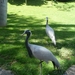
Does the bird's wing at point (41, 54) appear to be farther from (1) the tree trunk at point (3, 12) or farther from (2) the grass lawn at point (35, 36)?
(1) the tree trunk at point (3, 12)

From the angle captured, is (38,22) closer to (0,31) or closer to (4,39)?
(0,31)

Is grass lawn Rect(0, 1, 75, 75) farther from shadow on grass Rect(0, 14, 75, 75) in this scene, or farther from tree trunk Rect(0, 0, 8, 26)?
tree trunk Rect(0, 0, 8, 26)

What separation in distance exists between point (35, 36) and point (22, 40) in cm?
73

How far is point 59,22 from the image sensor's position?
11195 millimetres

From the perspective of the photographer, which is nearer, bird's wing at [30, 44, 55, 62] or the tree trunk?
A: bird's wing at [30, 44, 55, 62]

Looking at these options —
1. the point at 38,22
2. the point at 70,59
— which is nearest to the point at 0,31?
the point at 38,22

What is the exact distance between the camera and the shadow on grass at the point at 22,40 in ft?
20.2

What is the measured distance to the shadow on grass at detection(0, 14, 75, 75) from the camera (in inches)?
242

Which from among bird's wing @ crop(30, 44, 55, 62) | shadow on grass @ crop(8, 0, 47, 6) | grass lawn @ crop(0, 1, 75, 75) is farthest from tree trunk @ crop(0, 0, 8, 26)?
shadow on grass @ crop(8, 0, 47, 6)

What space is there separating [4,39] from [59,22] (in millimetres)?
3965

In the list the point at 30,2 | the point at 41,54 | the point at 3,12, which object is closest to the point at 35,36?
the point at 3,12

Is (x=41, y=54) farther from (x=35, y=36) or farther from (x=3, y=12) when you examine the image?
(x=3, y=12)

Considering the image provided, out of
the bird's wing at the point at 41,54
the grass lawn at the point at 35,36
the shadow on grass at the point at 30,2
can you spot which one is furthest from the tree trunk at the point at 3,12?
the shadow on grass at the point at 30,2

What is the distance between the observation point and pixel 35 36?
8.68m
